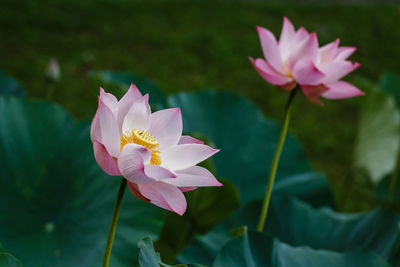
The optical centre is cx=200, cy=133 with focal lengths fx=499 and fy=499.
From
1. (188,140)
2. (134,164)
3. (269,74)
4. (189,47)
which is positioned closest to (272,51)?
(269,74)

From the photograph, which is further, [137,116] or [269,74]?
[269,74]

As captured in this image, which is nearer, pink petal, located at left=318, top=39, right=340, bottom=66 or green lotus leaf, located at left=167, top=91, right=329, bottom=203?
pink petal, located at left=318, top=39, right=340, bottom=66

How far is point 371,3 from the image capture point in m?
4.24

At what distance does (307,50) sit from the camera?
684mm

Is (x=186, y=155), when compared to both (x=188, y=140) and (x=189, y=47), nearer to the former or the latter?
(x=188, y=140)

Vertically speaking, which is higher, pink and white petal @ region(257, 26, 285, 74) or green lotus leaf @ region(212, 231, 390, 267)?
pink and white petal @ region(257, 26, 285, 74)

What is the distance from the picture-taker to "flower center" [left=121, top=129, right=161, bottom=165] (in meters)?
0.50

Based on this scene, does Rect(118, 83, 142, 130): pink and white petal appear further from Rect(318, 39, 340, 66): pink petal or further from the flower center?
Rect(318, 39, 340, 66): pink petal

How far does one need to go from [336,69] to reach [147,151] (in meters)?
0.34

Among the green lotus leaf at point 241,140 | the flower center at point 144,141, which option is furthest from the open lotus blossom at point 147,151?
the green lotus leaf at point 241,140

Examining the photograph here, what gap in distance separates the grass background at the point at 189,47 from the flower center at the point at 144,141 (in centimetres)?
147

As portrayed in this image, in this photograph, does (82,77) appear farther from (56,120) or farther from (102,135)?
(102,135)

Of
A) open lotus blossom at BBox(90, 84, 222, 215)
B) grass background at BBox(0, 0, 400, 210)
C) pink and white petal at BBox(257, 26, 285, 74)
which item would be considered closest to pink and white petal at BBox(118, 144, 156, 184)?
open lotus blossom at BBox(90, 84, 222, 215)

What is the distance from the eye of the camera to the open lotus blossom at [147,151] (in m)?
0.45
